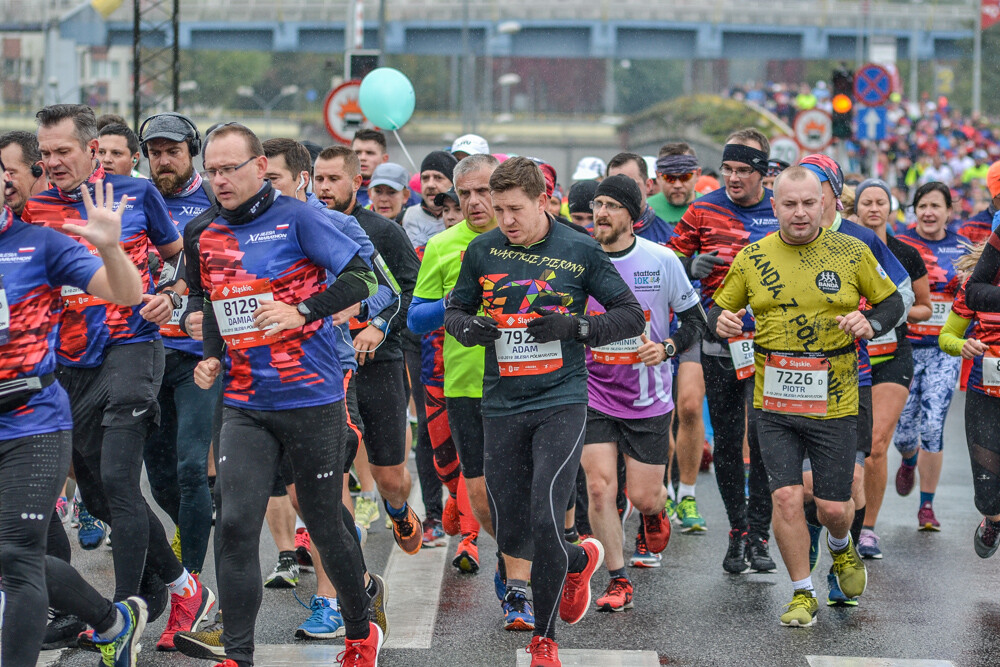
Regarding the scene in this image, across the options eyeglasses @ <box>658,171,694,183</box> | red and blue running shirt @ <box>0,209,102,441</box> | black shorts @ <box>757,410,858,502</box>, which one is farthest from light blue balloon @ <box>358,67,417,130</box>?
red and blue running shirt @ <box>0,209,102,441</box>

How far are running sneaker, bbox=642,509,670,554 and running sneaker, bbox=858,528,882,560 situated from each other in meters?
1.36

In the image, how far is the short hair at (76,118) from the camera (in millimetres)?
6043

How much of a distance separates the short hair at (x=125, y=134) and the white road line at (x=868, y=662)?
4279 mm

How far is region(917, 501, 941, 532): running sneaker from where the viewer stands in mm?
9195

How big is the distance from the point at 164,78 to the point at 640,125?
1195 inches

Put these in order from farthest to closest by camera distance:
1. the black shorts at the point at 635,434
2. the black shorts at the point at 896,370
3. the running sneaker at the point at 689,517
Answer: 1. the running sneaker at the point at 689,517
2. the black shorts at the point at 896,370
3. the black shorts at the point at 635,434

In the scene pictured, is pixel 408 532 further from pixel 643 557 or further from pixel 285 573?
pixel 643 557

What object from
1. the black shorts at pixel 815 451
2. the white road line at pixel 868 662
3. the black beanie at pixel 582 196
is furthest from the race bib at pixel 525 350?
the black beanie at pixel 582 196

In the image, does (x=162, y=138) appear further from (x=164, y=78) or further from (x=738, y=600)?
(x=164, y=78)

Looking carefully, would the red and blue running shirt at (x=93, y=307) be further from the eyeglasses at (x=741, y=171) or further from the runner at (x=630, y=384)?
the eyeglasses at (x=741, y=171)

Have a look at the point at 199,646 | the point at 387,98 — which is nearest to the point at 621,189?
the point at 199,646

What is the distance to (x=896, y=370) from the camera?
8453mm

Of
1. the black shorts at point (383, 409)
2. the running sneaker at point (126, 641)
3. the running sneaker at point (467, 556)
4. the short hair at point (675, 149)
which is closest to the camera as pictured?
the running sneaker at point (126, 641)

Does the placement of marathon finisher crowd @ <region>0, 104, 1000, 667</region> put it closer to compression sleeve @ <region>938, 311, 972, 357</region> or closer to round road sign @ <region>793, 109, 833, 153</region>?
compression sleeve @ <region>938, 311, 972, 357</region>
